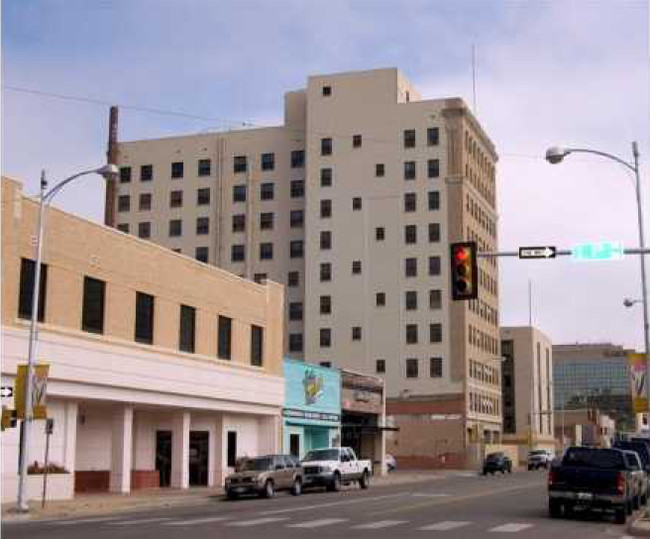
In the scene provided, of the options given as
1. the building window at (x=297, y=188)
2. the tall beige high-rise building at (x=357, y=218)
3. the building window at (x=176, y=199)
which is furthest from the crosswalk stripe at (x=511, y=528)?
the building window at (x=176, y=199)

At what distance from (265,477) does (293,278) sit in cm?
6091

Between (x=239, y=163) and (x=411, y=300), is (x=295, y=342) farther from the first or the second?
(x=239, y=163)

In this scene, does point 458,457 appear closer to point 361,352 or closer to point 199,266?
point 361,352

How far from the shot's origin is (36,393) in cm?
3023

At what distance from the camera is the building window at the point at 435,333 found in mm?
92875

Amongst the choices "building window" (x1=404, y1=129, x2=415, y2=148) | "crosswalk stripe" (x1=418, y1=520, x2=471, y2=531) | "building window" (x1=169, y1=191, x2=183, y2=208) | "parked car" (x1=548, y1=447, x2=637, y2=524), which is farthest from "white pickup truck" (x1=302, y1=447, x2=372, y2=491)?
"building window" (x1=169, y1=191, x2=183, y2=208)

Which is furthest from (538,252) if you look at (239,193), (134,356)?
(239,193)

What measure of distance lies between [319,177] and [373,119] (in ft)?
24.4

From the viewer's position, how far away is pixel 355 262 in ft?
318

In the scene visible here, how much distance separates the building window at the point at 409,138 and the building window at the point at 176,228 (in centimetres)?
2387

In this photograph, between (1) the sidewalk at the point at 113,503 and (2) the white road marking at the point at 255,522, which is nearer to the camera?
(2) the white road marking at the point at 255,522

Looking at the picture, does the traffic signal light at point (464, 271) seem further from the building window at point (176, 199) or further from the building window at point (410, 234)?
the building window at point (176, 199)

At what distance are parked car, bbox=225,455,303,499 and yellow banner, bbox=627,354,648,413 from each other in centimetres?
1493

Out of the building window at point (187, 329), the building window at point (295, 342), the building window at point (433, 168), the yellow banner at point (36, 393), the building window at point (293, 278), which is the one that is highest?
the building window at point (433, 168)
